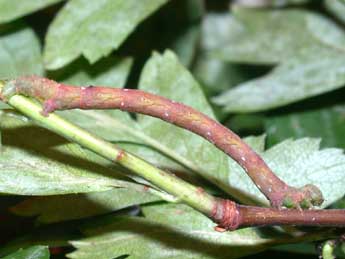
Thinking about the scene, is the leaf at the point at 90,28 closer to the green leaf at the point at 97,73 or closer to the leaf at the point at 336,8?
the green leaf at the point at 97,73

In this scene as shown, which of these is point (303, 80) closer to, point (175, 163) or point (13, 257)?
point (175, 163)

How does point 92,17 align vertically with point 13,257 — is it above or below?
above

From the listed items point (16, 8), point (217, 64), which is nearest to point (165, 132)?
point (16, 8)

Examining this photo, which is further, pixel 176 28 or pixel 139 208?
pixel 176 28

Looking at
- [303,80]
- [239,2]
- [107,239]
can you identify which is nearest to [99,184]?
[107,239]

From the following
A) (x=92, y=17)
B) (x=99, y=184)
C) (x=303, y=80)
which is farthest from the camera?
(x=303, y=80)

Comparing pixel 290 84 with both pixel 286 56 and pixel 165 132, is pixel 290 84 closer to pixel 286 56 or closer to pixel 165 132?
pixel 286 56

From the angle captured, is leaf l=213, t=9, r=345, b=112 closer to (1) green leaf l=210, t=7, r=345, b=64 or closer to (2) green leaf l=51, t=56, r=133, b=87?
(1) green leaf l=210, t=7, r=345, b=64
